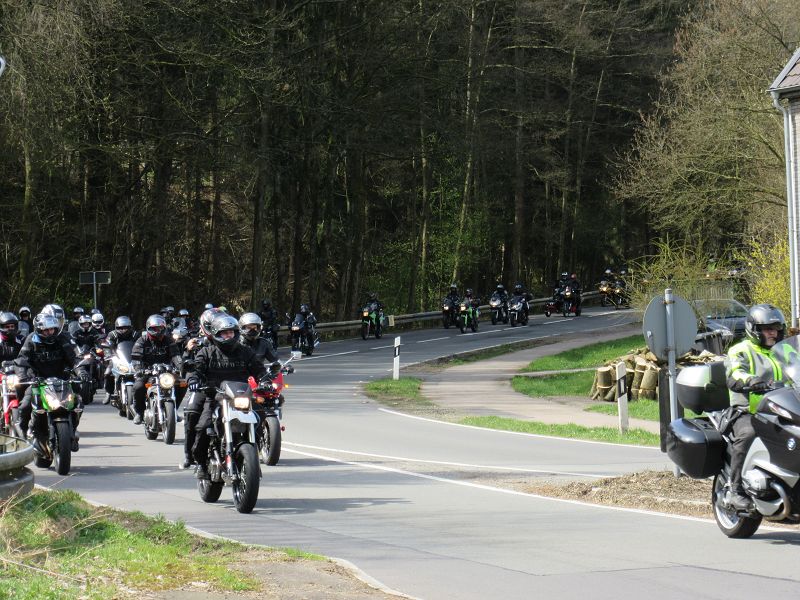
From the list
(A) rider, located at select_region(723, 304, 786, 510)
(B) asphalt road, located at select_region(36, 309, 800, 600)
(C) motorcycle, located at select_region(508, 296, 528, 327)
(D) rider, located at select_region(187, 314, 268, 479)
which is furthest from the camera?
(C) motorcycle, located at select_region(508, 296, 528, 327)

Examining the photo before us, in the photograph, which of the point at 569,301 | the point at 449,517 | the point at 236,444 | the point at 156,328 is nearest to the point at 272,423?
the point at 236,444

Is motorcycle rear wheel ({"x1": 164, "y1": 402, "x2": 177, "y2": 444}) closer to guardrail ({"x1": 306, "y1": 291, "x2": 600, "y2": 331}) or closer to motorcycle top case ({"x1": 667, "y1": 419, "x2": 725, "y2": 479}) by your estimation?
motorcycle top case ({"x1": 667, "y1": 419, "x2": 725, "y2": 479})

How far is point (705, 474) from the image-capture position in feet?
31.7

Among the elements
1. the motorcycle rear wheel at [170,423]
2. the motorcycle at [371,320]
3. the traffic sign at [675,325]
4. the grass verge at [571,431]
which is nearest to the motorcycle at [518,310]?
the motorcycle at [371,320]

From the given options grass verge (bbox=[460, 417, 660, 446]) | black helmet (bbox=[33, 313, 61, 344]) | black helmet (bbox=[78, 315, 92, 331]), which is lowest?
grass verge (bbox=[460, 417, 660, 446])

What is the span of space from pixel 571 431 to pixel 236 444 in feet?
31.6

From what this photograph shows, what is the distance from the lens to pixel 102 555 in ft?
26.1

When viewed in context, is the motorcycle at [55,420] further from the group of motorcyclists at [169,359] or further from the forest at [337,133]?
the forest at [337,133]

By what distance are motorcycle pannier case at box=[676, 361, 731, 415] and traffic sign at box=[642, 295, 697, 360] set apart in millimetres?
2704

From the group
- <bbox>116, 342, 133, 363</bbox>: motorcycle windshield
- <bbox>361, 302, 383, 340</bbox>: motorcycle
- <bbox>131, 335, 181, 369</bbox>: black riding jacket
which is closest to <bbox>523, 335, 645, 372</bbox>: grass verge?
<bbox>361, 302, 383, 340</bbox>: motorcycle

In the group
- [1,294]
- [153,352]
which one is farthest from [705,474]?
[1,294]

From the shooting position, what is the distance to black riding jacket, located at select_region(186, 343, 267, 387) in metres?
11.9

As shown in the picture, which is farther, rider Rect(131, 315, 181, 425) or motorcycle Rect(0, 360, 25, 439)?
rider Rect(131, 315, 181, 425)

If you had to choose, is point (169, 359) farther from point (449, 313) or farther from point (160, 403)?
point (449, 313)
